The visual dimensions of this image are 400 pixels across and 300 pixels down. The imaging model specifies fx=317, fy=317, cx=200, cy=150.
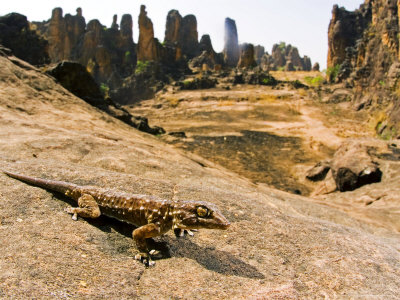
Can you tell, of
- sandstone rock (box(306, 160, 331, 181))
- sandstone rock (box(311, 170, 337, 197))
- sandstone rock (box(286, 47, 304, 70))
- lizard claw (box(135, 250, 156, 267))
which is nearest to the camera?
lizard claw (box(135, 250, 156, 267))

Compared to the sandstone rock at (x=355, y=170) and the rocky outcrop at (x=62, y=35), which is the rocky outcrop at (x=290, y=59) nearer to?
the rocky outcrop at (x=62, y=35)

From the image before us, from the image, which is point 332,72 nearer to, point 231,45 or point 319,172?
point 231,45

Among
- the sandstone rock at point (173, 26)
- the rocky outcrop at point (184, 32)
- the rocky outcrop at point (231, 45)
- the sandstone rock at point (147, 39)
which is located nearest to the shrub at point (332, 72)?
the sandstone rock at point (147, 39)

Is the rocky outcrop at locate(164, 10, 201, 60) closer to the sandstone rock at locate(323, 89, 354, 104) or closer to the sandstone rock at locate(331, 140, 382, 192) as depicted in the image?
the sandstone rock at locate(323, 89, 354, 104)

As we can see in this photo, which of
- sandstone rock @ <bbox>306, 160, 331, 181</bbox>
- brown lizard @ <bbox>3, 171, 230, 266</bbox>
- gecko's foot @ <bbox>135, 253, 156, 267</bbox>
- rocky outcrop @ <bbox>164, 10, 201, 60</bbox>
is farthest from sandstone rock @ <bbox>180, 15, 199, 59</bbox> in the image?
gecko's foot @ <bbox>135, 253, 156, 267</bbox>

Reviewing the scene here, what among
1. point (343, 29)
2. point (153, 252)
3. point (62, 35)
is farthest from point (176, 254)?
point (62, 35)

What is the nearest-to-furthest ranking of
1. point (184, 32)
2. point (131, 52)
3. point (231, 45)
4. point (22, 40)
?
point (22, 40) → point (131, 52) → point (184, 32) → point (231, 45)
